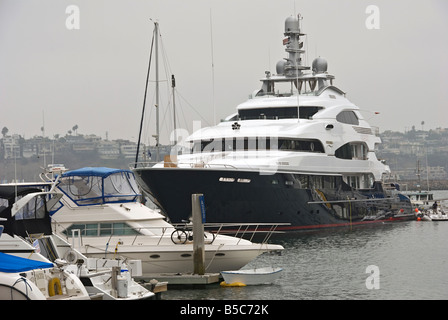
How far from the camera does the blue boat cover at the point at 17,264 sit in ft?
59.8

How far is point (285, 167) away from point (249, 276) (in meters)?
18.9

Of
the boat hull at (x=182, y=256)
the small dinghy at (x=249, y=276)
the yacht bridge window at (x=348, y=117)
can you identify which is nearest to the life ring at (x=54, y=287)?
the boat hull at (x=182, y=256)

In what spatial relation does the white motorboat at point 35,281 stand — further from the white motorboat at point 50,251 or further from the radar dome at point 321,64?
the radar dome at point 321,64

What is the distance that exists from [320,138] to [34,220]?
92.0 ft

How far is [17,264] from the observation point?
18.8 m

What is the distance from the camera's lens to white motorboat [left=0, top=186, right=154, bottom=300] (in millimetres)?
21078

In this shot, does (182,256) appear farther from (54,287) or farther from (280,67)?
(280,67)

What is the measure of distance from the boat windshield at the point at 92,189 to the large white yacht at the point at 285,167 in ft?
42.6

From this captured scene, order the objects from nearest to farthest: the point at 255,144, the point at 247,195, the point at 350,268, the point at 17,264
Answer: the point at 17,264, the point at 350,268, the point at 247,195, the point at 255,144

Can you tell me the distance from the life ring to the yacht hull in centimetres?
2317

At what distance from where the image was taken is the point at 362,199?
54.4m

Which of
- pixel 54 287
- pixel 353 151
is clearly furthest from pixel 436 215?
pixel 54 287
